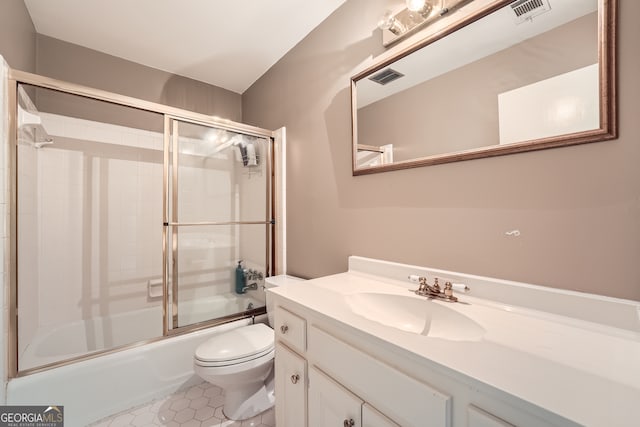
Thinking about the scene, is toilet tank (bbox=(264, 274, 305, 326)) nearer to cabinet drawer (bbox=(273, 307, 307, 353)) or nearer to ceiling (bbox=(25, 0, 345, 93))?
cabinet drawer (bbox=(273, 307, 307, 353))

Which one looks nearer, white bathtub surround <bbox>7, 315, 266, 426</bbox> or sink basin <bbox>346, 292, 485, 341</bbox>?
sink basin <bbox>346, 292, 485, 341</bbox>

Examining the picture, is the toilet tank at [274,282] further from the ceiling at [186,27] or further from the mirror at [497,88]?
the ceiling at [186,27]

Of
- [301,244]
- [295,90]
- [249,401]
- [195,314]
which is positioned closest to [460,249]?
[301,244]

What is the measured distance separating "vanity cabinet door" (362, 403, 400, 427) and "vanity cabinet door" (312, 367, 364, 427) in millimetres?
14

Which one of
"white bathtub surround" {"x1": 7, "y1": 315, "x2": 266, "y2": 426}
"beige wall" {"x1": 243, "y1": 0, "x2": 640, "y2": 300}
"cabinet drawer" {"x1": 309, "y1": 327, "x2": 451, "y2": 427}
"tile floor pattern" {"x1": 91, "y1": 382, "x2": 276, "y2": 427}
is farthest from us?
"tile floor pattern" {"x1": 91, "y1": 382, "x2": 276, "y2": 427}

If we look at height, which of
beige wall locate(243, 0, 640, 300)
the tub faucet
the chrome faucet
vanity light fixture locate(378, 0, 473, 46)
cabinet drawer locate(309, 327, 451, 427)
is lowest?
the tub faucet

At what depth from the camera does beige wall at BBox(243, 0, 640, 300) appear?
0.70 metres

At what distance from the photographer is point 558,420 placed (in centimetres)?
39

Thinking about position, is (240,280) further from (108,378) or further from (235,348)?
(108,378)

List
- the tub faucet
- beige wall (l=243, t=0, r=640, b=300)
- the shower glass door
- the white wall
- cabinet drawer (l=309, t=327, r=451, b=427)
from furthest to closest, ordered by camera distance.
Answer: the tub faucet → the shower glass door → the white wall → beige wall (l=243, t=0, r=640, b=300) → cabinet drawer (l=309, t=327, r=451, b=427)

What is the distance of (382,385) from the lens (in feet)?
2.15

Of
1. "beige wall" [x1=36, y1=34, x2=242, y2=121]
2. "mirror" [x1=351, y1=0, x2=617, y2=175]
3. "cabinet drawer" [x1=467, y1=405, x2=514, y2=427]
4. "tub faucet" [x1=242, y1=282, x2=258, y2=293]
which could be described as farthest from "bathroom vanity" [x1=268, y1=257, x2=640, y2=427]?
"beige wall" [x1=36, y1=34, x2=242, y2=121]

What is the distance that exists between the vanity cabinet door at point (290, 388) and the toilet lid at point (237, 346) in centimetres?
37

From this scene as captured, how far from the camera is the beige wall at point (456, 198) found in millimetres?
697
